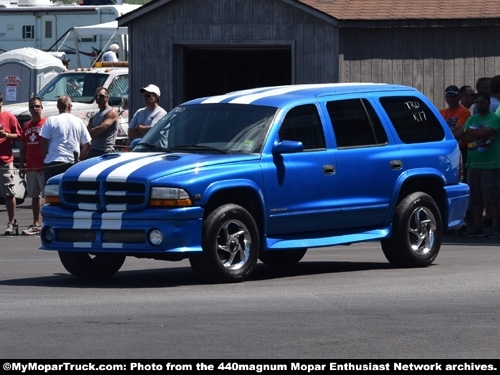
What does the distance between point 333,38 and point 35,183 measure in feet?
20.4

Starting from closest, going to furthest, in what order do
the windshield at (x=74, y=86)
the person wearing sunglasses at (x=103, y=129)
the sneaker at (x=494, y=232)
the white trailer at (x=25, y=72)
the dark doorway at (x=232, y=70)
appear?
the sneaker at (x=494, y=232) < the person wearing sunglasses at (x=103, y=129) < the dark doorway at (x=232, y=70) < the windshield at (x=74, y=86) < the white trailer at (x=25, y=72)

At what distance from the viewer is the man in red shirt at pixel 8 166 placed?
18.0 meters

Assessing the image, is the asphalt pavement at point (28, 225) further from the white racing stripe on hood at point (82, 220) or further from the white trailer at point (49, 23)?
the white trailer at point (49, 23)

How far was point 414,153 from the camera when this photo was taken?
13273 millimetres

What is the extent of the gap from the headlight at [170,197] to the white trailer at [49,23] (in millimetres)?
25769

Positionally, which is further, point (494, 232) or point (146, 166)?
point (494, 232)

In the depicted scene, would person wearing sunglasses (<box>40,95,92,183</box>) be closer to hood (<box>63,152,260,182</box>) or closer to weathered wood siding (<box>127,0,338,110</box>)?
hood (<box>63,152,260,182</box>)

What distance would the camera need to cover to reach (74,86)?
26.4 metres

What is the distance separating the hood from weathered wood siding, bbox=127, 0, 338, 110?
10.0 metres

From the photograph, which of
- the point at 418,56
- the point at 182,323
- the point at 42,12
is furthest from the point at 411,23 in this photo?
the point at 42,12

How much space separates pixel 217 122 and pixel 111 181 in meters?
1.45

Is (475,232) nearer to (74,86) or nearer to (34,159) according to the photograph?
(34,159)

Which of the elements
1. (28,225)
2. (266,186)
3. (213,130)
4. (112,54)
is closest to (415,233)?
(266,186)

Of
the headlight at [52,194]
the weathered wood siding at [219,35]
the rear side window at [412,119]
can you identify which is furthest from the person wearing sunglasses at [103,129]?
the headlight at [52,194]
